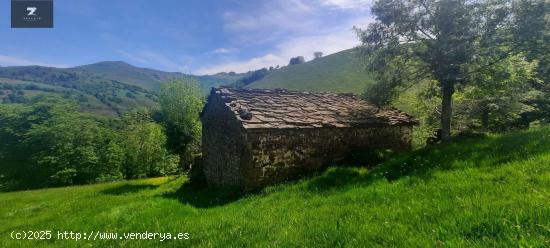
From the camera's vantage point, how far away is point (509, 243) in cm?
380

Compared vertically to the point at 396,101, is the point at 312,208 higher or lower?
lower

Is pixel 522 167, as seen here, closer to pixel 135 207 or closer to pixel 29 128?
pixel 135 207

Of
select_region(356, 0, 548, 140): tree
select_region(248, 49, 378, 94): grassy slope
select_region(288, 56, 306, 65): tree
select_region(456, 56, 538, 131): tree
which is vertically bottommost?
select_region(456, 56, 538, 131): tree

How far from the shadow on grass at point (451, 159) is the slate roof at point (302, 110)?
421 cm

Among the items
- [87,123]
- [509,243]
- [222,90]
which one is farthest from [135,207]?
[87,123]

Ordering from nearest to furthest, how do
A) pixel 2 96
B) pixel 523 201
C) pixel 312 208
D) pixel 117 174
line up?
pixel 523 201, pixel 312 208, pixel 117 174, pixel 2 96

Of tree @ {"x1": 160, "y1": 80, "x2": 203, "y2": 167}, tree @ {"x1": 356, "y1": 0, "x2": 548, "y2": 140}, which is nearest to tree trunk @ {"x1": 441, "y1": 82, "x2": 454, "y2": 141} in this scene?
tree @ {"x1": 356, "y1": 0, "x2": 548, "y2": 140}

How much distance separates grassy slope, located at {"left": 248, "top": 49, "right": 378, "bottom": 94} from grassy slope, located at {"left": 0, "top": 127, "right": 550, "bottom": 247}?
264ft

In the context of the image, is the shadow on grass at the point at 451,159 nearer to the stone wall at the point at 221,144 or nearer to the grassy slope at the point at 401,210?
the grassy slope at the point at 401,210

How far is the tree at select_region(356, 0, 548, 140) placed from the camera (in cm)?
1337

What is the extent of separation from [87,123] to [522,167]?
5992 centimetres

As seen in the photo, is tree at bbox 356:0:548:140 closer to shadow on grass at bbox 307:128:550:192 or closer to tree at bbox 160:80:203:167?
Answer: shadow on grass at bbox 307:128:550:192

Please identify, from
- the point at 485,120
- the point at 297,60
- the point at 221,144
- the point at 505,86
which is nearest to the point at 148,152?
the point at 221,144

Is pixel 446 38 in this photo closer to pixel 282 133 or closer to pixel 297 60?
pixel 282 133
